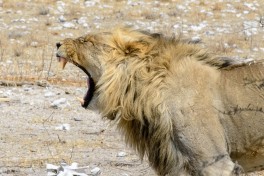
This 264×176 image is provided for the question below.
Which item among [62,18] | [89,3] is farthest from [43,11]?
[89,3]

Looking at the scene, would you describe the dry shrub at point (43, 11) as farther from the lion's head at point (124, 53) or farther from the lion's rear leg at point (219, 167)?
the lion's rear leg at point (219, 167)

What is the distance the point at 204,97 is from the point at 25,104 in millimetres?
4405

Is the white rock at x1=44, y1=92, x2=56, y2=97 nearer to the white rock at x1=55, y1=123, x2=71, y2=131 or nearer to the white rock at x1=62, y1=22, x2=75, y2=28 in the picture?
the white rock at x1=55, y1=123, x2=71, y2=131

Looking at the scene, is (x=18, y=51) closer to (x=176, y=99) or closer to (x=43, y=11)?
(x=43, y=11)

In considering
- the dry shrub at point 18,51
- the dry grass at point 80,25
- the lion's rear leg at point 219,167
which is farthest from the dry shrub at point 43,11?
the lion's rear leg at point 219,167

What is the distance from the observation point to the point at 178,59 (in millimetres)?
5277

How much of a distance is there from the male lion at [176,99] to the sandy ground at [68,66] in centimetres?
32

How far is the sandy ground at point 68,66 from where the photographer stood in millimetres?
7059

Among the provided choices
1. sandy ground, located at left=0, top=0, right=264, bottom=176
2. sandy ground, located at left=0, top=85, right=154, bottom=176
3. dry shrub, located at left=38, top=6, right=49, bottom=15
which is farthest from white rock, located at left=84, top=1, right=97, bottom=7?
sandy ground, located at left=0, top=85, right=154, bottom=176

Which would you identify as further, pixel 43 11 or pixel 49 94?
pixel 43 11

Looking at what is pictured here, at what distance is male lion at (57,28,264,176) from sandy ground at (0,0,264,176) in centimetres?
32

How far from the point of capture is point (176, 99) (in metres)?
5.07

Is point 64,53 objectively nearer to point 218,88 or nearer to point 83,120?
point 218,88

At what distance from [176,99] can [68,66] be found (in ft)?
27.2
